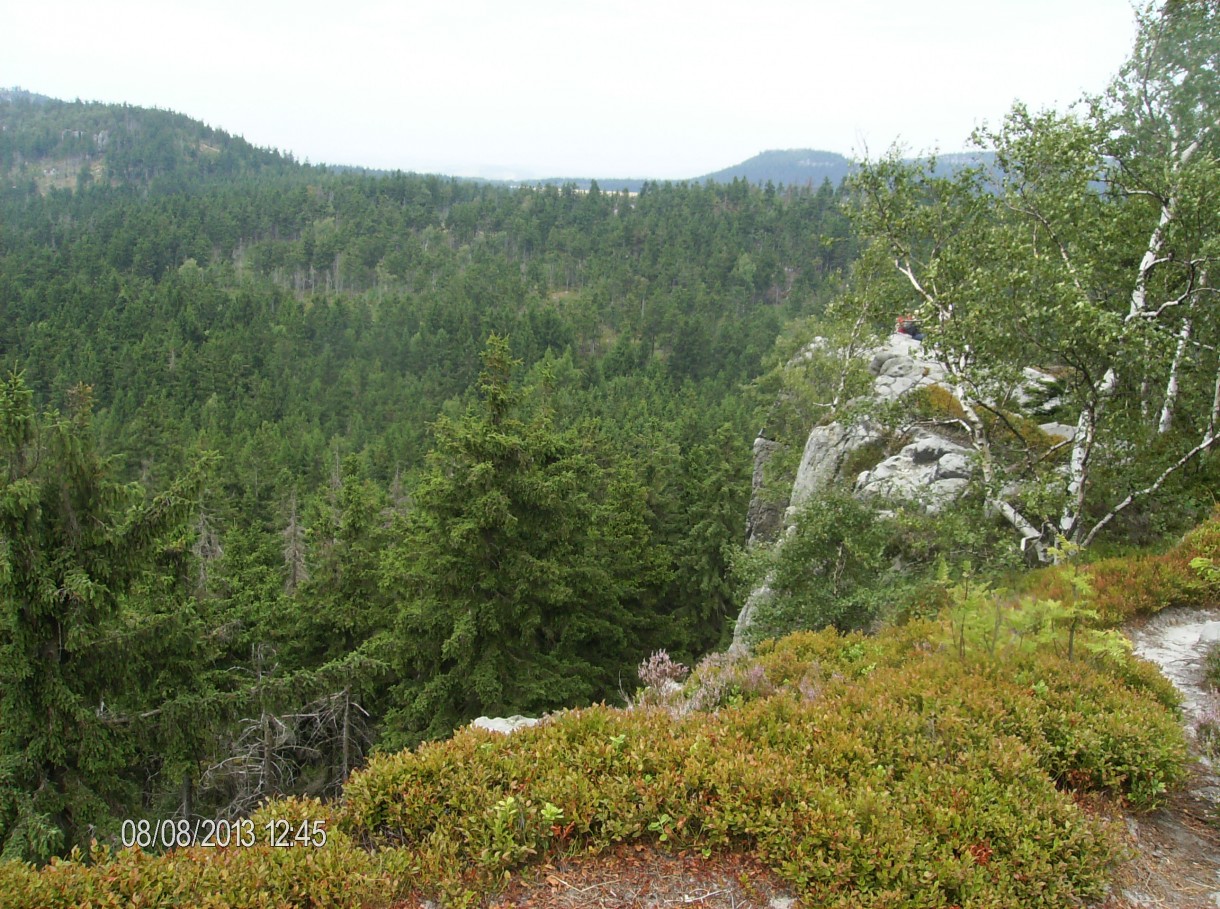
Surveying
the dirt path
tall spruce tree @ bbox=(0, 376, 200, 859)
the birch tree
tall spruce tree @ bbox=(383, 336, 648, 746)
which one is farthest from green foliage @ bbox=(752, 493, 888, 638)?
tall spruce tree @ bbox=(0, 376, 200, 859)

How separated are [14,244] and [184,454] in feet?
461

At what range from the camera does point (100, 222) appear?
150625 millimetres

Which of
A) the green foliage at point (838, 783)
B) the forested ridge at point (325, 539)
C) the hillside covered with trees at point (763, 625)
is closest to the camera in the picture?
the green foliage at point (838, 783)

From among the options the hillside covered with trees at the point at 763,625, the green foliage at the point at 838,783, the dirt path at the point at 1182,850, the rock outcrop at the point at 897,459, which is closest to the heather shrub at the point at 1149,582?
the hillside covered with trees at the point at 763,625

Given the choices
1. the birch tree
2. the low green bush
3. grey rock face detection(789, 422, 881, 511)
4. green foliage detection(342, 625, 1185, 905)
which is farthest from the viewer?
grey rock face detection(789, 422, 881, 511)

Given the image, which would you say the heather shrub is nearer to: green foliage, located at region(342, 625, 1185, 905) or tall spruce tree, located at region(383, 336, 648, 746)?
green foliage, located at region(342, 625, 1185, 905)

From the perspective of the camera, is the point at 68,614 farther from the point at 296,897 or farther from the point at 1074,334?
the point at 1074,334

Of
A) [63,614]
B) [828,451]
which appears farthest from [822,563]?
[63,614]

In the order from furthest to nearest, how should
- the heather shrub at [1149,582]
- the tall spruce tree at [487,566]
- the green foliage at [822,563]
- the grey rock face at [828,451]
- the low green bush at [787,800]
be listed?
the grey rock face at [828,451] < the tall spruce tree at [487,566] < the green foliage at [822,563] < the heather shrub at [1149,582] < the low green bush at [787,800]

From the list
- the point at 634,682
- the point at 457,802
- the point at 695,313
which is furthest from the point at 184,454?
the point at 695,313

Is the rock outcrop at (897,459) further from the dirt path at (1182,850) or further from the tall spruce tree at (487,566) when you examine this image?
the dirt path at (1182,850)

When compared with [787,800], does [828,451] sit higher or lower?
lower

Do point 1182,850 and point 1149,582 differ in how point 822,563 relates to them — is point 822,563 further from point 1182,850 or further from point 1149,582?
point 1182,850

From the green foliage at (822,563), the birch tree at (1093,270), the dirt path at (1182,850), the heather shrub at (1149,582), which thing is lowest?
the green foliage at (822,563)
